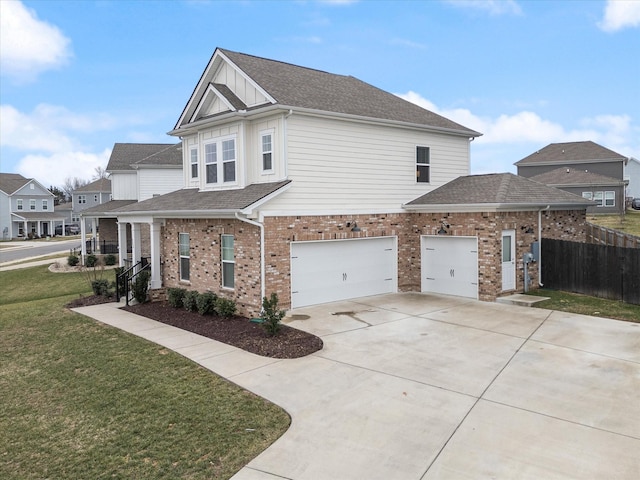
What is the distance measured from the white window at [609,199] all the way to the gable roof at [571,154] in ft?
18.8

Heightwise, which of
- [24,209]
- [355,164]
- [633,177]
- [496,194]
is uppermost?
[633,177]

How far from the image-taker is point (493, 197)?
15.2m

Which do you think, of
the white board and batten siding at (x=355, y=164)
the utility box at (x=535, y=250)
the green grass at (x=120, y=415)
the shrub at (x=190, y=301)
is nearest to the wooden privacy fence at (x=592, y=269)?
the utility box at (x=535, y=250)

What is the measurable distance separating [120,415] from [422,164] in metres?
13.6

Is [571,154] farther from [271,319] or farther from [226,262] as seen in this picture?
[271,319]

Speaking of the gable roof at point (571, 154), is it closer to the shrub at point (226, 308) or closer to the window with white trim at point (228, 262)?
the window with white trim at point (228, 262)

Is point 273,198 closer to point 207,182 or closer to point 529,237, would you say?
point 207,182

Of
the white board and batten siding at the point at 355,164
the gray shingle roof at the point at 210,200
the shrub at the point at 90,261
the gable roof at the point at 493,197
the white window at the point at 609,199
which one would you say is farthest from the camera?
the white window at the point at 609,199

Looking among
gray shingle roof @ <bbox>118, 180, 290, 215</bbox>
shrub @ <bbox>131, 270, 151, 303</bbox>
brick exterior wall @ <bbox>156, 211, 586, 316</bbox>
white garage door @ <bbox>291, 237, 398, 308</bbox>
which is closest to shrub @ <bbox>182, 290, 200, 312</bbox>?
brick exterior wall @ <bbox>156, 211, 586, 316</bbox>

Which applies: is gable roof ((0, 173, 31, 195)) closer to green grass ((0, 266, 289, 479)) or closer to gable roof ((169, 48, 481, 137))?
gable roof ((169, 48, 481, 137))

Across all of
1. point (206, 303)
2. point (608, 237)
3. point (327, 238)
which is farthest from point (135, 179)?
point (608, 237)

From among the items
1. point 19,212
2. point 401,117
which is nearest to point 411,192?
point 401,117

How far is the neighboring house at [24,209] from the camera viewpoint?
6531cm

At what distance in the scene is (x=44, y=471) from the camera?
610 centimetres
